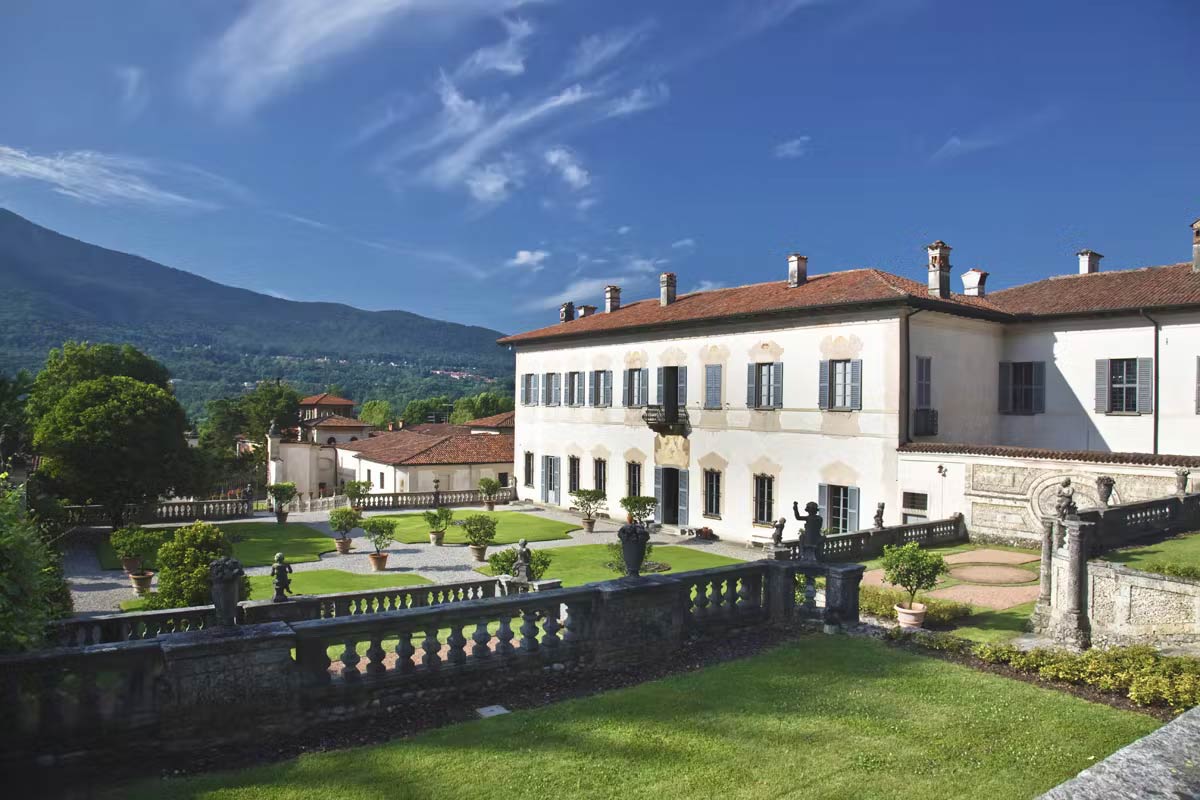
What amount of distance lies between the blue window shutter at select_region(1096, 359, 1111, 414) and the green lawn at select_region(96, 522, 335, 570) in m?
25.1

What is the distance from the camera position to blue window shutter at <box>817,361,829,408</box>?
80.5 feet

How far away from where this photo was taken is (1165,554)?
15461mm

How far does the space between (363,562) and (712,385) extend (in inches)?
541

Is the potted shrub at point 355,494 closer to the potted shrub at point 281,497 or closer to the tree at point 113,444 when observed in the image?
the potted shrub at point 281,497

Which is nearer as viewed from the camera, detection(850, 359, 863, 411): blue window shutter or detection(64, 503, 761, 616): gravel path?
detection(64, 503, 761, 616): gravel path

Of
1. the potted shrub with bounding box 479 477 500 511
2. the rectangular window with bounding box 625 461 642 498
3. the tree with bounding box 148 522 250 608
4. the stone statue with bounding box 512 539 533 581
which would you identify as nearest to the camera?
the tree with bounding box 148 522 250 608

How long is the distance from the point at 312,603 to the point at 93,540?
19618 millimetres

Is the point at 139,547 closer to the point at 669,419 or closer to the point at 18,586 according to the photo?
the point at 18,586

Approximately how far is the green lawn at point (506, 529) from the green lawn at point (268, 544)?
308cm

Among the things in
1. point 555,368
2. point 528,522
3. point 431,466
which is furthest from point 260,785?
point 431,466

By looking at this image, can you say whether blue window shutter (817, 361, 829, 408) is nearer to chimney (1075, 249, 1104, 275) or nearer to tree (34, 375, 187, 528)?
chimney (1075, 249, 1104, 275)

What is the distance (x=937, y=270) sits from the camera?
2459 centimetres

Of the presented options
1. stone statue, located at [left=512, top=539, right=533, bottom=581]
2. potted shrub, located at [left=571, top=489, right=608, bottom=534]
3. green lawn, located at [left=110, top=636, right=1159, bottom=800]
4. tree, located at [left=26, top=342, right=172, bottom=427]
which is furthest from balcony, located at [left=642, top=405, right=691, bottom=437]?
tree, located at [left=26, top=342, right=172, bottom=427]

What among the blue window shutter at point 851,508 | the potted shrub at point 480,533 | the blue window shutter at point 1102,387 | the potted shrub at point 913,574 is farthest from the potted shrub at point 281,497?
the blue window shutter at point 1102,387
